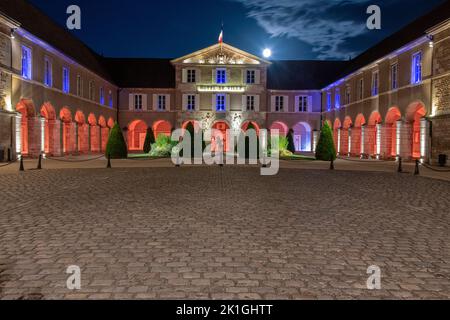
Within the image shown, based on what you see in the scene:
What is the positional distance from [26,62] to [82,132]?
10.3 meters

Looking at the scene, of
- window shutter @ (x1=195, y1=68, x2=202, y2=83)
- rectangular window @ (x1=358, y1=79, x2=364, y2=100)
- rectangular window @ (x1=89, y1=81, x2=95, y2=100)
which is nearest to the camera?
rectangular window @ (x1=358, y1=79, x2=364, y2=100)

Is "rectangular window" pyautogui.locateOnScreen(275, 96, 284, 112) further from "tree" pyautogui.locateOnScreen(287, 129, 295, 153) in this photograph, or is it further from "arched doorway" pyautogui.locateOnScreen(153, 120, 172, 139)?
"arched doorway" pyautogui.locateOnScreen(153, 120, 172, 139)

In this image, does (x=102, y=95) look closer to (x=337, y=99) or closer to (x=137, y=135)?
(x=137, y=135)

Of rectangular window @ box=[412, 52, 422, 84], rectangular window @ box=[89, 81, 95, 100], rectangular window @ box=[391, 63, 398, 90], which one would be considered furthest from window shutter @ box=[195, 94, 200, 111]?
rectangular window @ box=[412, 52, 422, 84]

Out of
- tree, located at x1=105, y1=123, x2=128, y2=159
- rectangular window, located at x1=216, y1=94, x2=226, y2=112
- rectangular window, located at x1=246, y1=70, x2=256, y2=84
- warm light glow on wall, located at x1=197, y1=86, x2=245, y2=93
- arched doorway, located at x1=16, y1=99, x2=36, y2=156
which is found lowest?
tree, located at x1=105, y1=123, x2=128, y2=159

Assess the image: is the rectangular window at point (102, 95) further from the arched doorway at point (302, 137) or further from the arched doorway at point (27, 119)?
the arched doorway at point (302, 137)

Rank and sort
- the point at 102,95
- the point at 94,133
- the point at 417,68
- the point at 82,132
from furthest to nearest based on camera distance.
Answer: the point at 102,95 → the point at 94,133 → the point at 82,132 → the point at 417,68

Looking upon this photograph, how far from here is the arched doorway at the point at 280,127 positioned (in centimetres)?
4481

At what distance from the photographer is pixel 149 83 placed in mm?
44531

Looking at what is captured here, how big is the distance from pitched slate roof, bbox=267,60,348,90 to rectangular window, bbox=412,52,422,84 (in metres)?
20.0

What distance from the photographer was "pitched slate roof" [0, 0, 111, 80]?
23.5m

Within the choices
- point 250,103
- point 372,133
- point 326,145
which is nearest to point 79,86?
point 250,103

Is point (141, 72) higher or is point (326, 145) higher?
point (141, 72)

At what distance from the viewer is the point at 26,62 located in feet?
79.4
